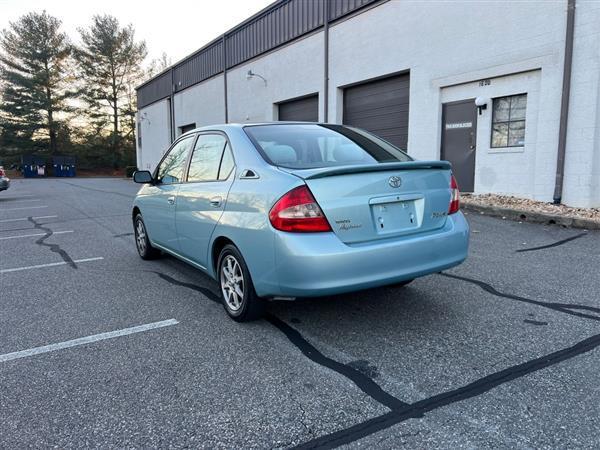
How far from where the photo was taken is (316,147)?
12.7ft

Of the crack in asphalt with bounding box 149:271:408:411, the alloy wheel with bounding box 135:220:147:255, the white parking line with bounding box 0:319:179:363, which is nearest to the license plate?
the crack in asphalt with bounding box 149:271:408:411

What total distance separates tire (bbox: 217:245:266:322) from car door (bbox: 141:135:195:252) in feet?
3.57

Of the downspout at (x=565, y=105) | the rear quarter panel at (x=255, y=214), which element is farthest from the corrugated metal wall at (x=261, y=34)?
the rear quarter panel at (x=255, y=214)

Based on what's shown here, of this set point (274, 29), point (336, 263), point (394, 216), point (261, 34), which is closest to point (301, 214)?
point (336, 263)

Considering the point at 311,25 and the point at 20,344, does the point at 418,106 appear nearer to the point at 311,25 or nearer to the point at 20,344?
the point at 311,25

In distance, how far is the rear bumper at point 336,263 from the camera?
9.65 feet

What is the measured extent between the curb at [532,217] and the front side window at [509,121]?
1699mm

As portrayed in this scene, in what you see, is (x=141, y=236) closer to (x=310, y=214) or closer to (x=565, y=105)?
(x=310, y=214)

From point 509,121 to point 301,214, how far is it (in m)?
8.28

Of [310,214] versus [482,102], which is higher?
[482,102]

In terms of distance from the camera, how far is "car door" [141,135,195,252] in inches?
183

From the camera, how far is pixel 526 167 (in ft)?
30.8

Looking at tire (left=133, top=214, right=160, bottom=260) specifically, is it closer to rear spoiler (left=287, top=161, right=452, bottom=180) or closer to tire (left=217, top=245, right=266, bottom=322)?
tire (left=217, top=245, right=266, bottom=322)

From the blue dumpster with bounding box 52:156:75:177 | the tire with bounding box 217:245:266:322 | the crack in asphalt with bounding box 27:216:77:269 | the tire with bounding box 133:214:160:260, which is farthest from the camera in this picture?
the blue dumpster with bounding box 52:156:75:177
